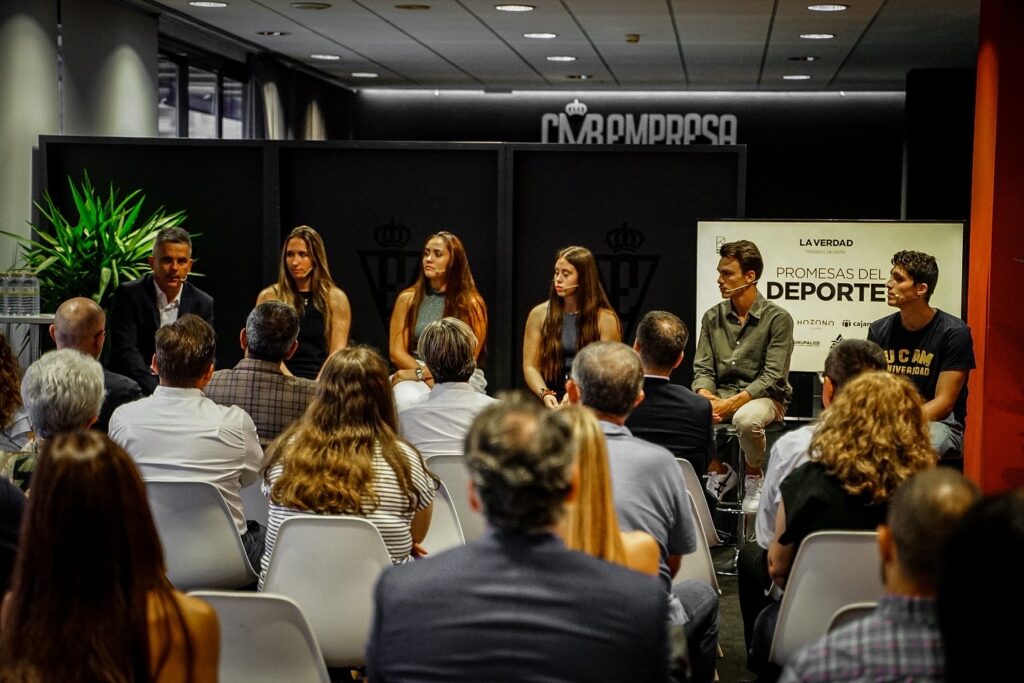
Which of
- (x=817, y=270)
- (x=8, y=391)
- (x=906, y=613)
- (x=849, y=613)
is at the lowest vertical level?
(x=849, y=613)

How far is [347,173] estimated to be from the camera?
7770mm

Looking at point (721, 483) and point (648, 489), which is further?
point (721, 483)

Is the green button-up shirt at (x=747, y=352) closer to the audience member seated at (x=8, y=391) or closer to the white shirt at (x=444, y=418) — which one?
the white shirt at (x=444, y=418)

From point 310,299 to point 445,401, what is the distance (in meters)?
2.41

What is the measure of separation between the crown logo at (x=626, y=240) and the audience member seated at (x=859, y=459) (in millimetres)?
4534

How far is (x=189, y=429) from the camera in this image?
3.60m

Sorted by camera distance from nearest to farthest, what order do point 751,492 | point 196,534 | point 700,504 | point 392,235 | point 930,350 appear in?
point 196,534 < point 700,504 < point 930,350 < point 751,492 < point 392,235

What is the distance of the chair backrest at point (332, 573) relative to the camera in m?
2.92

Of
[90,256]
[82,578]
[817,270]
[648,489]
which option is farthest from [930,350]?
[90,256]

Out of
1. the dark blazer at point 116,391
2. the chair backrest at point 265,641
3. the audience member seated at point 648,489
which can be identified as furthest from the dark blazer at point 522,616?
the dark blazer at point 116,391

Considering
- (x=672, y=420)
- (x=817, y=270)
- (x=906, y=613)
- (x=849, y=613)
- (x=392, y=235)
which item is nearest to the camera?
(x=906, y=613)

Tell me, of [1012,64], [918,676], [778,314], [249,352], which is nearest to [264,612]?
[918,676]

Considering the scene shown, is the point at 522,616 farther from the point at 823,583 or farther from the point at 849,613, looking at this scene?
the point at 823,583

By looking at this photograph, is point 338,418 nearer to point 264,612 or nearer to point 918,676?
point 264,612
